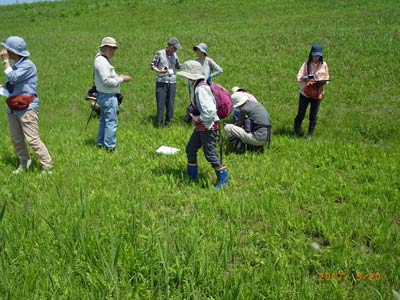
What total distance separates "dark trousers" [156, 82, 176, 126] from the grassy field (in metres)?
0.47

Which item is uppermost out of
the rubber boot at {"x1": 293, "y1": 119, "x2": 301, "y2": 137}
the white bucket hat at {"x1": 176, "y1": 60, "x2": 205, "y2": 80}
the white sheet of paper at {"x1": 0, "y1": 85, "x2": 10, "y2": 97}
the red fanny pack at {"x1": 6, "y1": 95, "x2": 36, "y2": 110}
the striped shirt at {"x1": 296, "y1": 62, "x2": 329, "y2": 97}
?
the white bucket hat at {"x1": 176, "y1": 60, "x2": 205, "y2": 80}

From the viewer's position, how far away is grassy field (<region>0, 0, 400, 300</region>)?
2910 mm

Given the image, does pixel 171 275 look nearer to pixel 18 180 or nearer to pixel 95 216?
pixel 95 216

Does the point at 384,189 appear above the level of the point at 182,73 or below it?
below

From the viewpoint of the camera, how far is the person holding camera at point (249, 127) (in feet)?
21.2

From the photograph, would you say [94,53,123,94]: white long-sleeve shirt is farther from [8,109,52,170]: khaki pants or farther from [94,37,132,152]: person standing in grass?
[8,109,52,170]: khaki pants

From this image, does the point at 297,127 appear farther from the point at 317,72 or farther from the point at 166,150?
the point at 166,150

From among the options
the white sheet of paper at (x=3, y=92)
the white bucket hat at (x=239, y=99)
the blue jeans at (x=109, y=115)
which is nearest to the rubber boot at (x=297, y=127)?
the white bucket hat at (x=239, y=99)

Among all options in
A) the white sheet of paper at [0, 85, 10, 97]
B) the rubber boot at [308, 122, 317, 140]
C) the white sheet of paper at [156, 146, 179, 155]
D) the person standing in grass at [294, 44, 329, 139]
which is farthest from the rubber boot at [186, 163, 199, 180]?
the rubber boot at [308, 122, 317, 140]

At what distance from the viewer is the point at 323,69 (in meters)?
7.43

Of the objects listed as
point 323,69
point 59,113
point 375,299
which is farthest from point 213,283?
point 59,113

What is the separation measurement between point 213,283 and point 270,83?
9.10m

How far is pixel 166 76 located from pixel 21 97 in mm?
3615

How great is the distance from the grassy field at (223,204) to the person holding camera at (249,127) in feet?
1.02
